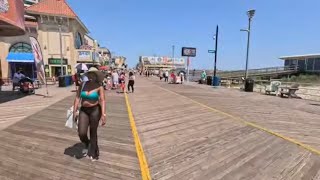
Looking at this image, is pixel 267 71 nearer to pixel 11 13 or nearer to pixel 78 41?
pixel 78 41

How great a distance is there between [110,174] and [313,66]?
6868 centimetres

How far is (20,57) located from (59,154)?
33.2 m

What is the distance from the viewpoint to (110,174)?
16.3 ft

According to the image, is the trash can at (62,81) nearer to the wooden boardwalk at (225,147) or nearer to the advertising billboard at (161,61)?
the wooden boardwalk at (225,147)

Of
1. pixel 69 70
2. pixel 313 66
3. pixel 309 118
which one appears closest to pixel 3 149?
pixel 309 118

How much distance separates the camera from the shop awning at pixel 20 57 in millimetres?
34750

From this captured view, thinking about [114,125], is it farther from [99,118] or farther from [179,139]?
[99,118]

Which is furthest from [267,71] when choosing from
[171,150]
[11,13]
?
[171,150]

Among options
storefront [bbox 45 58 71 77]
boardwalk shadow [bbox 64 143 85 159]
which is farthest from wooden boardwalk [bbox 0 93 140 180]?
storefront [bbox 45 58 71 77]

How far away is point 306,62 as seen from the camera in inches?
2586

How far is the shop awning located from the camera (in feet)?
114

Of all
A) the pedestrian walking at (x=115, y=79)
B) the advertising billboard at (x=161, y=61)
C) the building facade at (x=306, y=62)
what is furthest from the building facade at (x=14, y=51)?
the advertising billboard at (x=161, y=61)

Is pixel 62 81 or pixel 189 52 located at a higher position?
pixel 189 52

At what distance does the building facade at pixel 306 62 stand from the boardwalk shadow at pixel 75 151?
213ft
